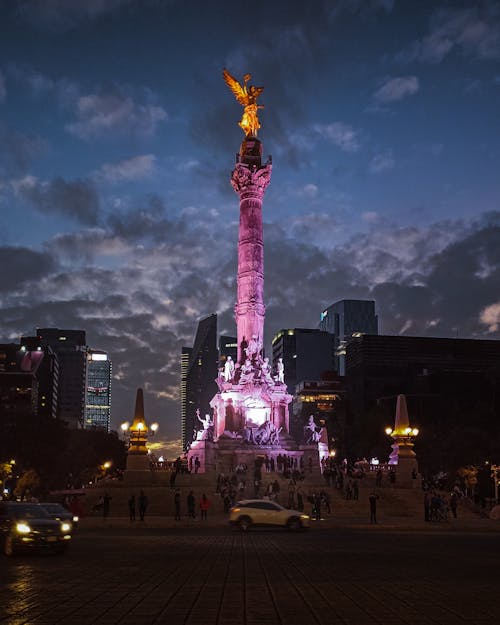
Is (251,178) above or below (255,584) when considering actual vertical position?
above

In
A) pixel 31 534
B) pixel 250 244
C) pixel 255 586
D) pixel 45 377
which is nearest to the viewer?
pixel 255 586

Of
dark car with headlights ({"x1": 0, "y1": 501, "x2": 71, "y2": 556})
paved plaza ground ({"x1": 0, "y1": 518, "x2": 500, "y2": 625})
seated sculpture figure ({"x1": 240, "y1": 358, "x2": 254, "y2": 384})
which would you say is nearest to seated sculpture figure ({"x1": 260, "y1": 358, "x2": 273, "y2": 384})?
seated sculpture figure ({"x1": 240, "y1": 358, "x2": 254, "y2": 384})

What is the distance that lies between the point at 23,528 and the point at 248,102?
65468 mm

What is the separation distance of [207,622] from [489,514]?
1404 inches

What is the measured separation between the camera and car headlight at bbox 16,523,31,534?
18.3 metres

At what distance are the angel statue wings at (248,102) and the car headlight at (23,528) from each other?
2501 inches

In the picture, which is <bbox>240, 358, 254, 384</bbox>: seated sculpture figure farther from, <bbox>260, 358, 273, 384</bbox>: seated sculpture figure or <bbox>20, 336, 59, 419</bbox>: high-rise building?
<bbox>20, 336, 59, 419</bbox>: high-rise building

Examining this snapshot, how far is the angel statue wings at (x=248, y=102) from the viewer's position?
256ft

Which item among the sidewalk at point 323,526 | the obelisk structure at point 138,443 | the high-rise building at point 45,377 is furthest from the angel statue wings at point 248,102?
the high-rise building at point 45,377

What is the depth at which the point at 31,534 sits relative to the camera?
18266mm

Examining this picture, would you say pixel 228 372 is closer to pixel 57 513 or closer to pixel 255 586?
pixel 57 513

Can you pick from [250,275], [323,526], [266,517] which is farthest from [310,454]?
[266,517]

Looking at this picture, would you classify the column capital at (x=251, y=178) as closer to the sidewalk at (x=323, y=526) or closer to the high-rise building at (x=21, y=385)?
the sidewalk at (x=323, y=526)

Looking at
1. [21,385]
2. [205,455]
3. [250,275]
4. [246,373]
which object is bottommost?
[205,455]
